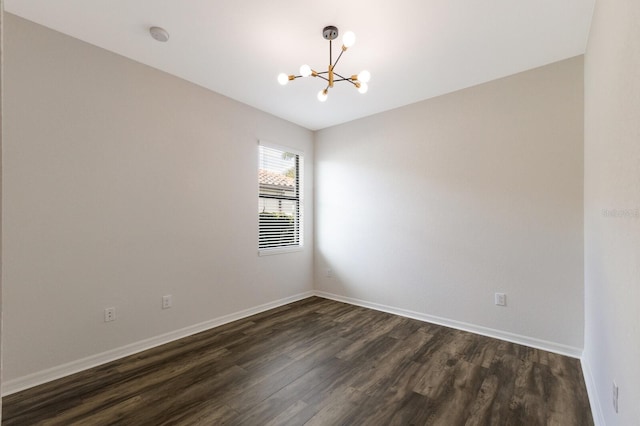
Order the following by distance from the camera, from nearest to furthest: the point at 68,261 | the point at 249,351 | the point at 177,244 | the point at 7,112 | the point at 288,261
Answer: the point at 7,112 → the point at 68,261 → the point at 249,351 → the point at 177,244 → the point at 288,261

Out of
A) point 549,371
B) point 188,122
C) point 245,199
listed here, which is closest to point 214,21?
point 188,122

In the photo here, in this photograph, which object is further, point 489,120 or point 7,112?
point 489,120

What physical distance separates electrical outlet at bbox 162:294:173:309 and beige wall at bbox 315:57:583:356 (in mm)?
2291

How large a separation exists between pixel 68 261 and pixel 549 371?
13.3ft

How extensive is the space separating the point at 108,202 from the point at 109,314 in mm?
993

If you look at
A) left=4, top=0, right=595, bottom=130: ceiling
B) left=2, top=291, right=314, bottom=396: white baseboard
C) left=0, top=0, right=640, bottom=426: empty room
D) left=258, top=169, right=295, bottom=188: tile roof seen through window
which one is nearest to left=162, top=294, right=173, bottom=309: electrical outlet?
left=0, top=0, right=640, bottom=426: empty room

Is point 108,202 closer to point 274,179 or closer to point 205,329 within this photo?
Answer: point 205,329

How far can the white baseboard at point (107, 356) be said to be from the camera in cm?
237

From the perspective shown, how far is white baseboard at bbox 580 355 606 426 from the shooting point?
1.99m

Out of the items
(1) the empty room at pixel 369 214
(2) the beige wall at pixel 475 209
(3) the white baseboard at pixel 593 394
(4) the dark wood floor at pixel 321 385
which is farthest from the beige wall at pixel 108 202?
(3) the white baseboard at pixel 593 394

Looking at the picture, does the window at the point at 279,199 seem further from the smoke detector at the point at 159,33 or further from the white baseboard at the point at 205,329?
the smoke detector at the point at 159,33

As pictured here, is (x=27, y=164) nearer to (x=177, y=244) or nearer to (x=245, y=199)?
(x=177, y=244)

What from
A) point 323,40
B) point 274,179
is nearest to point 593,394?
point 323,40

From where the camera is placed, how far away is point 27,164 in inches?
95.3
